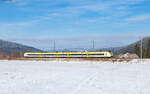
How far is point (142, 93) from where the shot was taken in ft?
28.5

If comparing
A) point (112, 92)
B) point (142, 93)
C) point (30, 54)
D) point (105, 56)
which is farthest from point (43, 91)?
point (30, 54)

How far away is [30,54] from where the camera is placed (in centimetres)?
5447

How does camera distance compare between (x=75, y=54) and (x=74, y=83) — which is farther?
(x=75, y=54)

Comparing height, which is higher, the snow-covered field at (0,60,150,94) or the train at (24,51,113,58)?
the train at (24,51,113,58)

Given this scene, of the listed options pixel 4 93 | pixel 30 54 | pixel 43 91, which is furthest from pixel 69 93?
pixel 30 54

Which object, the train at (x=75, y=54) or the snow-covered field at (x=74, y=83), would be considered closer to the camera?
the snow-covered field at (x=74, y=83)

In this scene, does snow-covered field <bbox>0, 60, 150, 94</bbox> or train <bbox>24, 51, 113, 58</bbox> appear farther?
train <bbox>24, 51, 113, 58</bbox>

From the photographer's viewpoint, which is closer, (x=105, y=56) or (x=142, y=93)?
(x=142, y=93)

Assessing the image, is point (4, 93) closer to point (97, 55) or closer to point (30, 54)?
point (97, 55)

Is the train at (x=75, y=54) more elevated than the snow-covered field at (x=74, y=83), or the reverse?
the train at (x=75, y=54)

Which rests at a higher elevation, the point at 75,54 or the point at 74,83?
the point at 75,54

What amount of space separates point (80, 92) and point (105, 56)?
36.7m

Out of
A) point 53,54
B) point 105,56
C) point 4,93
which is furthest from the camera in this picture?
point 53,54

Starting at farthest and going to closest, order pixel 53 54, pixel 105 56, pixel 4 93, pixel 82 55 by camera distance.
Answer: pixel 53 54, pixel 82 55, pixel 105 56, pixel 4 93
